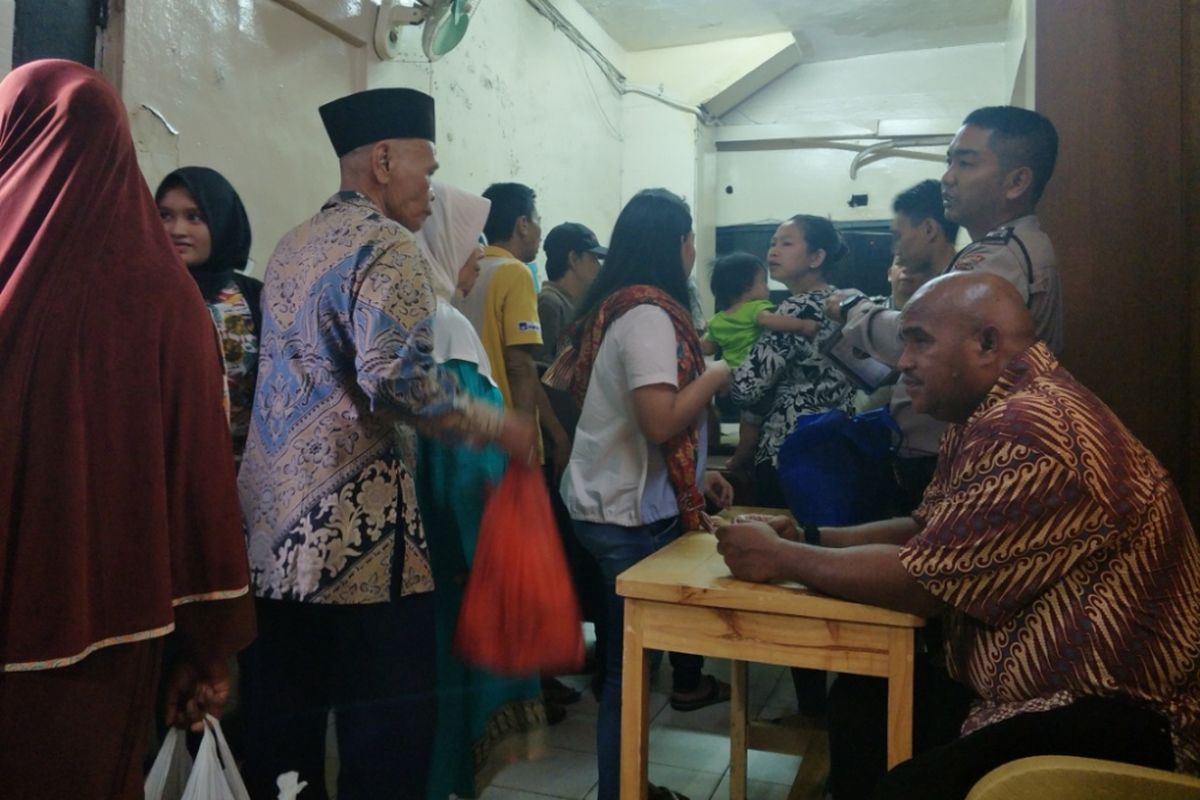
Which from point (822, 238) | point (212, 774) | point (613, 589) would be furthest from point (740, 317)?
point (212, 774)

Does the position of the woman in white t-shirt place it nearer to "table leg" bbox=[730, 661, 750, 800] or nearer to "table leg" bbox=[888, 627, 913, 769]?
"table leg" bbox=[730, 661, 750, 800]

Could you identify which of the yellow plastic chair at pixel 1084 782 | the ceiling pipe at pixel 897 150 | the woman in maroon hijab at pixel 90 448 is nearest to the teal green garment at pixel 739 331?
the yellow plastic chair at pixel 1084 782

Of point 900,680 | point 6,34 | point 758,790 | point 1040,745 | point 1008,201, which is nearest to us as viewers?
point 1040,745

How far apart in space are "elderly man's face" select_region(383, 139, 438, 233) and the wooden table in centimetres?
78

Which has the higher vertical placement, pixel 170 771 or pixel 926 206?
pixel 926 206

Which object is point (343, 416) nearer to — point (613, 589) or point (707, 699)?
point (613, 589)

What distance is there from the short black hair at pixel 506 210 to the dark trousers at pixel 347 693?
70.3 inches

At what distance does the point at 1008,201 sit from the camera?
210 centimetres

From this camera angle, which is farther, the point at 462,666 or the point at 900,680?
the point at 462,666

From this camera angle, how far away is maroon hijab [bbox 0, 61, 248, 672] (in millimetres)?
971

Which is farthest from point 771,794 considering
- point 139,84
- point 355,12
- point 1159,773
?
point 355,12

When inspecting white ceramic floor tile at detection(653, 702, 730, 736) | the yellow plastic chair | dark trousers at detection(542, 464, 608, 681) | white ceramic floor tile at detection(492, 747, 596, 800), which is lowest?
white ceramic floor tile at detection(653, 702, 730, 736)

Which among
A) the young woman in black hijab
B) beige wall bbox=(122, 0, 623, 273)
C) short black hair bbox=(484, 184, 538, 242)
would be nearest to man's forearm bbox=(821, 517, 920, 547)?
the young woman in black hijab

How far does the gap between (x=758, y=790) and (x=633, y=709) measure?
3.55ft
